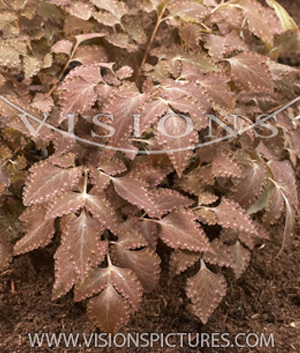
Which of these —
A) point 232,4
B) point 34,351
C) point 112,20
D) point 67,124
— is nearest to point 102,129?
point 67,124

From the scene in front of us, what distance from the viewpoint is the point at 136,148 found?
1486mm

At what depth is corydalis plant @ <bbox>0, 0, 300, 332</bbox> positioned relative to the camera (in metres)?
1.42

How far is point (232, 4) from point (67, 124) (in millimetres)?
581

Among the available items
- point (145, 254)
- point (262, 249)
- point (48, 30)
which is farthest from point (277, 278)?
point (48, 30)

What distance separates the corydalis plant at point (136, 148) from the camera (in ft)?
4.66

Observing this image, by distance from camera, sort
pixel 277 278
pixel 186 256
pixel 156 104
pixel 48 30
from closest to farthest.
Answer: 1. pixel 156 104
2. pixel 186 256
3. pixel 48 30
4. pixel 277 278

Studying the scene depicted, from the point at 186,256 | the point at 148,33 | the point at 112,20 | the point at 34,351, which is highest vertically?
the point at 112,20

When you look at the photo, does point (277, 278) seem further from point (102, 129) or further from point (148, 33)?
point (148, 33)

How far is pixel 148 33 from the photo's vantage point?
1977mm

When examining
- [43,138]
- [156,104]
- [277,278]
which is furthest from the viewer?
[277,278]

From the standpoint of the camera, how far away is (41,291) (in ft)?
5.78

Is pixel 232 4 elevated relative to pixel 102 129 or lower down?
elevated

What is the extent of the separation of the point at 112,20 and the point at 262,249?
91 cm

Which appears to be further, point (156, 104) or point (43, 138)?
point (43, 138)
